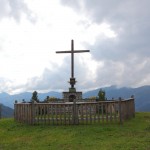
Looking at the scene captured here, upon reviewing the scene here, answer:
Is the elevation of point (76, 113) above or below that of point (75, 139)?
above

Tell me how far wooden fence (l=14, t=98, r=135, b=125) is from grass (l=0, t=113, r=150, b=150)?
6.69ft

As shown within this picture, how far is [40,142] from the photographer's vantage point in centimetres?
1437

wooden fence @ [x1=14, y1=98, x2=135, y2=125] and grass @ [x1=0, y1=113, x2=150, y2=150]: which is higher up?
wooden fence @ [x1=14, y1=98, x2=135, y2=125]

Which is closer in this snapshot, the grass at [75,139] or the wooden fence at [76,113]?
the grass at [75,139]

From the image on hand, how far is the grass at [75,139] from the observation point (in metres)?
12.9

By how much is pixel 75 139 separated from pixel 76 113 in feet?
18.8

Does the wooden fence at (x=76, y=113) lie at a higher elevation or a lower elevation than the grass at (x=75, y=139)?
higher

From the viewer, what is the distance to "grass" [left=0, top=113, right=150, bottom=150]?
1290cm

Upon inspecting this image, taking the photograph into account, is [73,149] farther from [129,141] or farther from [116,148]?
[129,141]

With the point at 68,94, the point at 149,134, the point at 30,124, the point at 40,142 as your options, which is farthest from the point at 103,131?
the point at 68,94

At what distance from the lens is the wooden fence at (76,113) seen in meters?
20.1

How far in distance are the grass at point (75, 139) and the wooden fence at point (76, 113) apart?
204 centimetres

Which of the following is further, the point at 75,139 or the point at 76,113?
the point at 76,113

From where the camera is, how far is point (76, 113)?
66.6 feet
